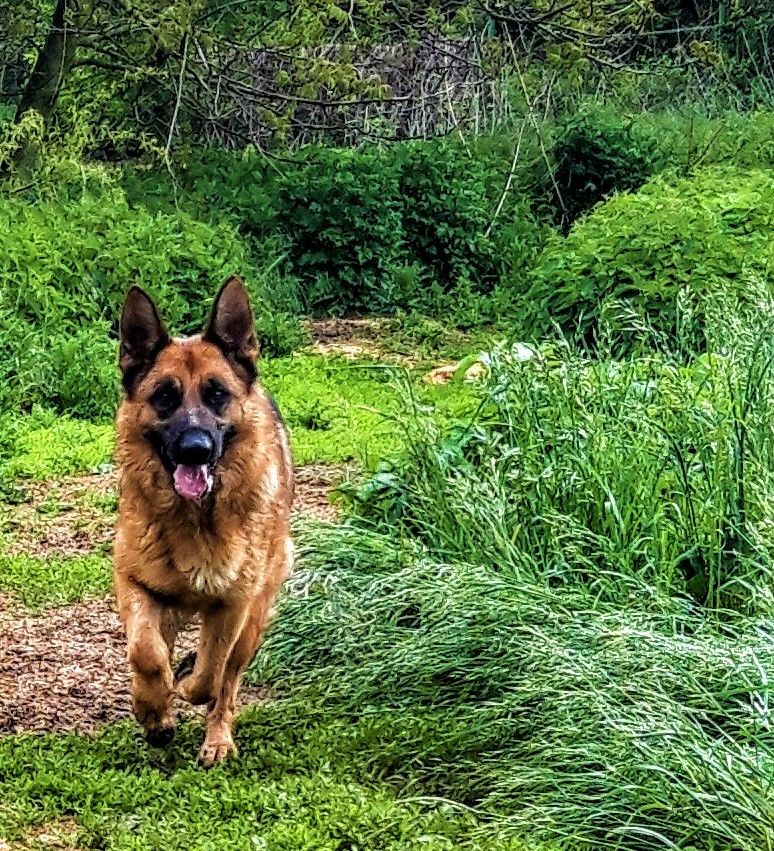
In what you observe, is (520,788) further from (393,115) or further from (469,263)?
(393,115)

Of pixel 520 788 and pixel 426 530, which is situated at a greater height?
pixel 426 530

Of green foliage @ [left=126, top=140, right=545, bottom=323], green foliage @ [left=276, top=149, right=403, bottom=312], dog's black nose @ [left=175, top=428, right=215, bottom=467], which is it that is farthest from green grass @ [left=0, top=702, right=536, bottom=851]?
Result: green foliage @ [left=276, top=149, right=403, bottom=312]

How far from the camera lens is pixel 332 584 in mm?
5910

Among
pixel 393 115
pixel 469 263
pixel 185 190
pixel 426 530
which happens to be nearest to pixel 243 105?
pixel 185 190

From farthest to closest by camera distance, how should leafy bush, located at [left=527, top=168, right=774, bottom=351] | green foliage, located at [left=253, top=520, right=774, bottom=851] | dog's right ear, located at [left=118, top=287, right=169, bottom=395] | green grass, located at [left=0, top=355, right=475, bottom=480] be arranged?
leafy bush, located at [left=527, top=168, right=774, bottom=351] → green grass, located at [left=0, top=355, right=475, bottom=480] → dog's right ear, located at [left=118, top=287, right=169, bottom=395] → green foliage, located at [left=253, top=520, right=774, bottom=851]

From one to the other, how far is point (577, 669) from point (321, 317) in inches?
397

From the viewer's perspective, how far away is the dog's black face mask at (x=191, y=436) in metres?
4.69

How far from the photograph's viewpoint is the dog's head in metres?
4.73

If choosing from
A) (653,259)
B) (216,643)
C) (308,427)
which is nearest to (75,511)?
(308,427)

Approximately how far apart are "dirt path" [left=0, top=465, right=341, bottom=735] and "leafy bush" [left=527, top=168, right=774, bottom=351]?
3.25 meters

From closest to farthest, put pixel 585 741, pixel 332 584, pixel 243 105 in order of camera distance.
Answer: pixel 585 741, pixel 332 584, pixel 243 105

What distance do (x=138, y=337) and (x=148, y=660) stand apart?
1121mm

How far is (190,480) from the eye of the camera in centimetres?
477

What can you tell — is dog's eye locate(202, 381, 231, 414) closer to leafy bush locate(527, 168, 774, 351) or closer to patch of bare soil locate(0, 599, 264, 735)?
patch of bare soil locate(0, 599, 264, 735)
